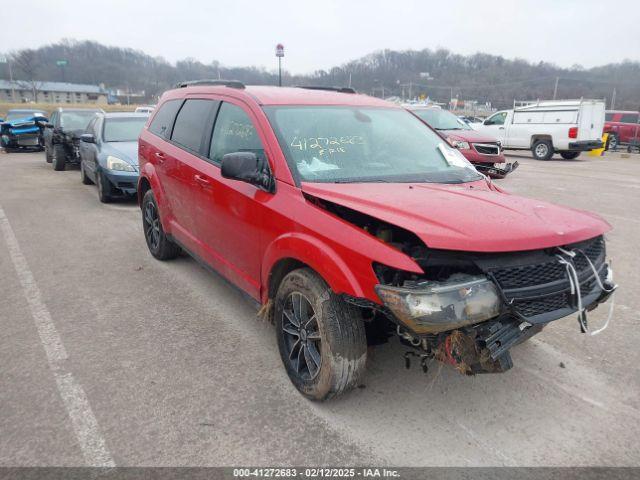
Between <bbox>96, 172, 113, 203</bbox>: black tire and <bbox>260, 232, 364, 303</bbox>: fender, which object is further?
<bbox>96, 172, 113, 203</bbox>: black tire

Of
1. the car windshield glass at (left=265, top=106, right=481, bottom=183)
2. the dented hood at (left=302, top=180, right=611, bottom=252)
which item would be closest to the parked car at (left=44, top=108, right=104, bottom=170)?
the car windshield glass at (left=265, top=106, right=481, bottom=183)

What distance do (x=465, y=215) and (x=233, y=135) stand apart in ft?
6.41

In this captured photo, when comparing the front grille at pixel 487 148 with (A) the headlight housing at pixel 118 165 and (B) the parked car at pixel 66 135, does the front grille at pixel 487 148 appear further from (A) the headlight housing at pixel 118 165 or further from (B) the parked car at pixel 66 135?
(B) the parked car at pixel 66 135

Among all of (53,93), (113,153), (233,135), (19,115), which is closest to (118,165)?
Answer: (113,153)

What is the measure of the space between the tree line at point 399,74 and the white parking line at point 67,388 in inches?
1414

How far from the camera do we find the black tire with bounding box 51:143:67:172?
12938mm

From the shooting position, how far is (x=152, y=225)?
5461 mm

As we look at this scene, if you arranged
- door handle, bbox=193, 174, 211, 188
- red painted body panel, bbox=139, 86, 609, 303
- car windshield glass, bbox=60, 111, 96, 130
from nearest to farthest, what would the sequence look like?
red painted body panel, bbox=139, 86, 609, 303
door handle, bbox=193, 174, 211, 188
car windshield glass, bbox=60, 111, 96, 130

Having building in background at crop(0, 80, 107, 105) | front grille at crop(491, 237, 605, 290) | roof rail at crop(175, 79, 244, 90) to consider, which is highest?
building in background at crop(0, 80, 107, 105)

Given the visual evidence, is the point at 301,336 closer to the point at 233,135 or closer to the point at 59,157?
the point at 233,135

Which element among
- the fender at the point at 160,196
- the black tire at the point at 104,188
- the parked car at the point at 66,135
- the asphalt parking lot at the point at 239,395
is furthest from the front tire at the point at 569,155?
the fender at the point at 160,196

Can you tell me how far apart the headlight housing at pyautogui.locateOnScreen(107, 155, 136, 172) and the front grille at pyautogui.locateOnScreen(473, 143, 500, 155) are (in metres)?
8.16

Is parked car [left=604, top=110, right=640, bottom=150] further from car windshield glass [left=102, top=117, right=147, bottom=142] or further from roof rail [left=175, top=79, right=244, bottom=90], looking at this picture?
roof rail [left=175, top=79, right=244, bottom=90]

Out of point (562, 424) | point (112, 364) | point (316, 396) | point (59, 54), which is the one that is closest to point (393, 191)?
point (316, 396)
